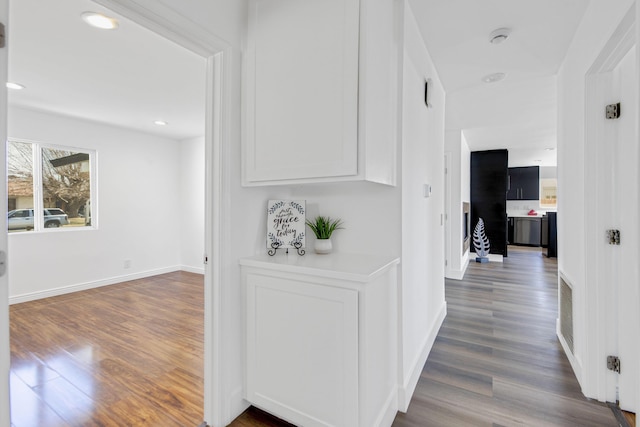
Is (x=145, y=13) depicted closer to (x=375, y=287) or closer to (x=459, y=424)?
(x=375, y=287)

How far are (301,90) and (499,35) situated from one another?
1671mm

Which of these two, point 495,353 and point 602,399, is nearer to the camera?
point 602,399

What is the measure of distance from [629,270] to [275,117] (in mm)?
2086

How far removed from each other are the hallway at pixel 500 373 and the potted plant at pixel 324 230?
1037 mm

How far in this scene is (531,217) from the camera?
8.35m

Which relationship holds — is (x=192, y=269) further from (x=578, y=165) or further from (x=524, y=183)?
(x=524, y=183)

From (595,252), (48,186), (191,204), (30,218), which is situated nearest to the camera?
(595,252)

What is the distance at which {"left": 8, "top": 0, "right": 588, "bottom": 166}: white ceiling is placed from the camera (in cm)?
193

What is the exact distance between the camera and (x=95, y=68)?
103 inches

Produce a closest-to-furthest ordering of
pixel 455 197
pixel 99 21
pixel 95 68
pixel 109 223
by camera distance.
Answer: pixel 99 21, pixel 95 68, pixel 109 223, pixel 455 197

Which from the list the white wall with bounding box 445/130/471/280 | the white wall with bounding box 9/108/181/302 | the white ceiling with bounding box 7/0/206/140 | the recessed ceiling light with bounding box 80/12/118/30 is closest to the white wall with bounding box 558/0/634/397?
the white wall with bounding box 445/130/471/280

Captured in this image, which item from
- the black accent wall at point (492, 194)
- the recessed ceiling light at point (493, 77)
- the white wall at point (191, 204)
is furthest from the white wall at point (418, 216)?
the black accent wall at point (492, 194)

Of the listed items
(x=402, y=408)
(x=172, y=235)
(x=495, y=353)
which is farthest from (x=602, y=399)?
(x=172, y=235)

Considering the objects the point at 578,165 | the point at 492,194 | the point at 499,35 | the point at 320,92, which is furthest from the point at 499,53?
the point at 492,194
